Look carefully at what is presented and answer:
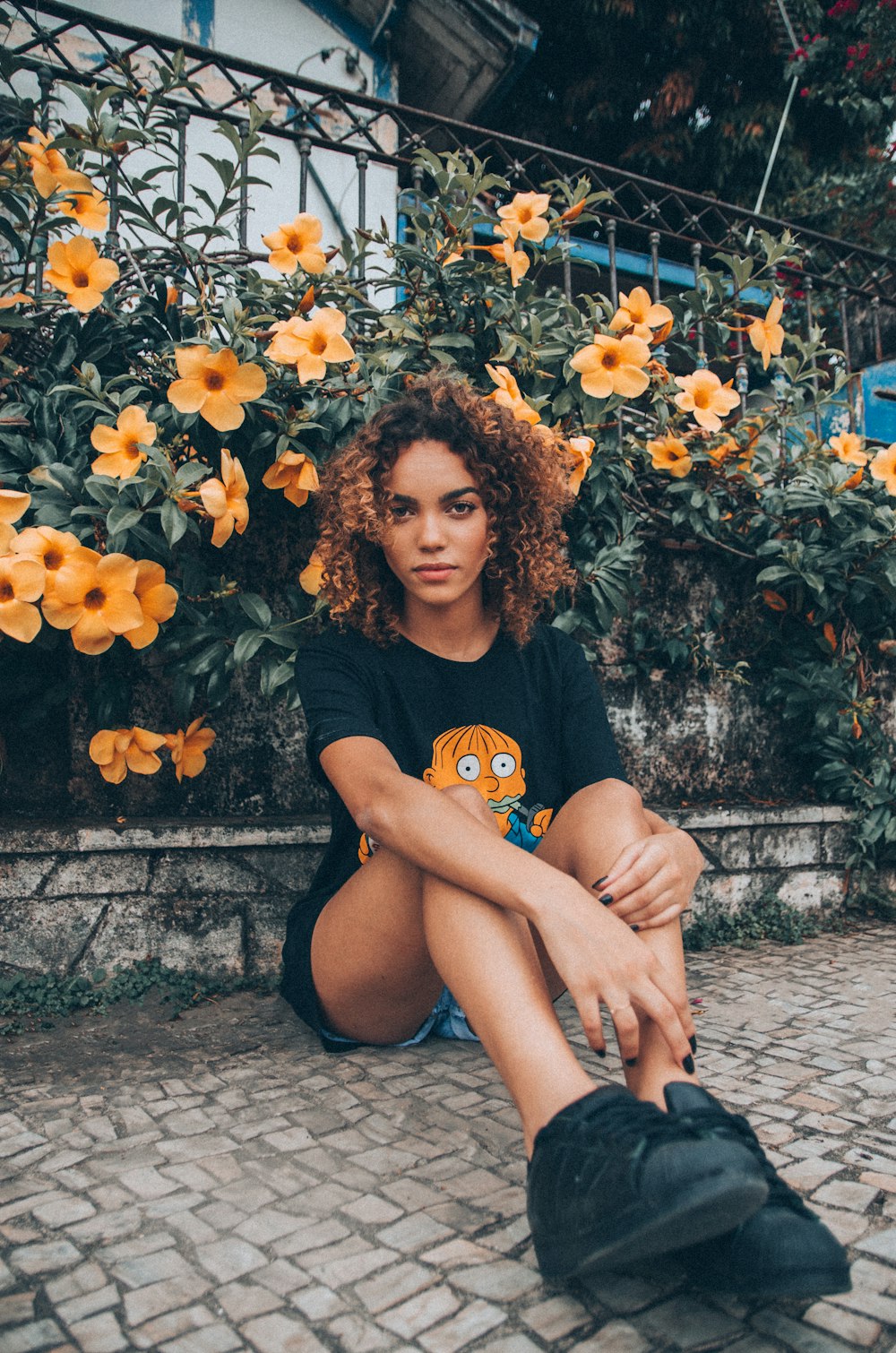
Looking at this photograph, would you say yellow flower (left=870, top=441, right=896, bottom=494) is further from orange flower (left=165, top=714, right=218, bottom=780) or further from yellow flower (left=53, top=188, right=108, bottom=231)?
yellow flower (left=53, top=188, right=108, bottom=231)

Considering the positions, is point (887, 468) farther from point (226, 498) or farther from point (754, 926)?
point (226, 498)

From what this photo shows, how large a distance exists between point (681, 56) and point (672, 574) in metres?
6.25

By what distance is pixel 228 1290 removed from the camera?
124 cm

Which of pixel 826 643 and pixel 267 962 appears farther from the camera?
pixel 826 643

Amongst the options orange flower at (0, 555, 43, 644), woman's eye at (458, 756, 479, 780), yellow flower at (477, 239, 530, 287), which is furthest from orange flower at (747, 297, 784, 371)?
orange flower at (0, 555, 43, 644)

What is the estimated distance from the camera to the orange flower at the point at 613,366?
2512 mm

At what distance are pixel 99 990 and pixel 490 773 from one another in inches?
46.7

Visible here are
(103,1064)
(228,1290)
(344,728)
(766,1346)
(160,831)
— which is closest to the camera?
(766,1346)

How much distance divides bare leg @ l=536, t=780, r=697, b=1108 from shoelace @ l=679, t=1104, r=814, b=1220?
0.40 ft

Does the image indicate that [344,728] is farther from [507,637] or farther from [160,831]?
[160,831]

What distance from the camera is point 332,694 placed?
1.93 meters

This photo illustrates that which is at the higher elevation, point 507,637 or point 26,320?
→ point 26,320

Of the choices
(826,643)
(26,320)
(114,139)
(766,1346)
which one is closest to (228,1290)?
(766,1346)

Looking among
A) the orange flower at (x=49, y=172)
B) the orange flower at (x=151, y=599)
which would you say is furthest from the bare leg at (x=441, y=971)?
the orange flower at (x=49, y=172)
